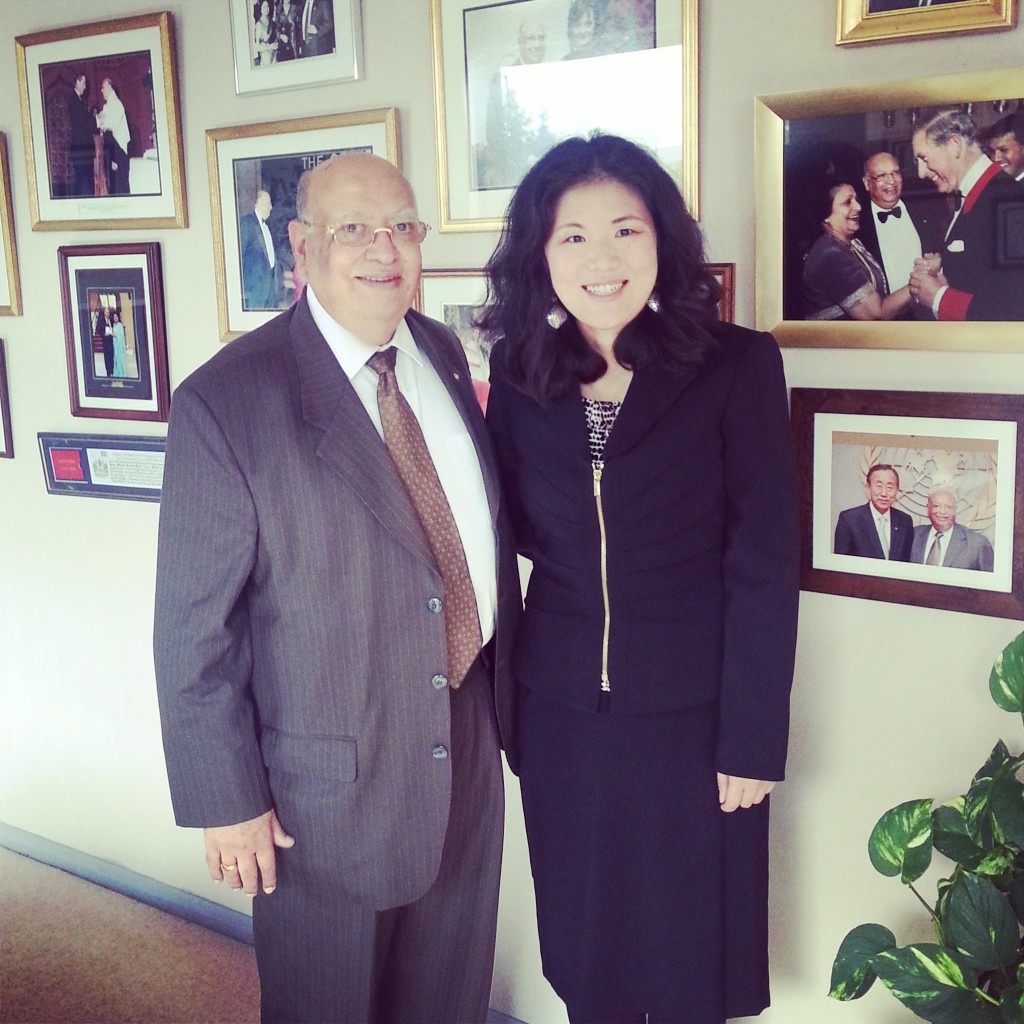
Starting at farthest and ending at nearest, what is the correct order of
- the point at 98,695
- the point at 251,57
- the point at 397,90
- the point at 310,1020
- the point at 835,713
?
the point at 98,695 < the point at 251,57 < the point at 397,90 < the point at 835,713 < the point at 310,1020

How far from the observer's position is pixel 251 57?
211cm

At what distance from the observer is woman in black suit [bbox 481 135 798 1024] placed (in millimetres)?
1430

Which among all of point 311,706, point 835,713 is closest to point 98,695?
point 311,706

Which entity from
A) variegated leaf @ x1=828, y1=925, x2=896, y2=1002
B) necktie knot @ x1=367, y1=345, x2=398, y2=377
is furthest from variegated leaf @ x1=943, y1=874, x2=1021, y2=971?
necktie knot @ x1=367, y1=345, x2=398, y2=377

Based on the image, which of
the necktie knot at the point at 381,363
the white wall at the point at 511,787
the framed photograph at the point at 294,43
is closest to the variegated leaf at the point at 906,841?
the white wall at the point at 511,787

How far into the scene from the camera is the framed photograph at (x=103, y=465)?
2436 millimetres

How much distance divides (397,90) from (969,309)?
3.64ft

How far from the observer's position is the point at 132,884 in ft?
9.01

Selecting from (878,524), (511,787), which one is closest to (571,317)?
(878,524)

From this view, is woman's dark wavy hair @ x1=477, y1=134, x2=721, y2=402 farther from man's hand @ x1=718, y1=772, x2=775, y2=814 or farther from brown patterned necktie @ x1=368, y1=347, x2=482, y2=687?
man's hand @ x1=718, y1=772, x2=775, y2=814

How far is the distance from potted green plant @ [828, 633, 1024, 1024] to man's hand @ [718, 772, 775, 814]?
167mm

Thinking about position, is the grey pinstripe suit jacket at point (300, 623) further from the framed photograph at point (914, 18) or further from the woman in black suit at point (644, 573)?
the framed photograph at point (914, 18)

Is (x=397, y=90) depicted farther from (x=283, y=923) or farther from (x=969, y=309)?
(x=283, y=923)

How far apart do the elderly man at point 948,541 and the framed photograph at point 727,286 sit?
424 mm
